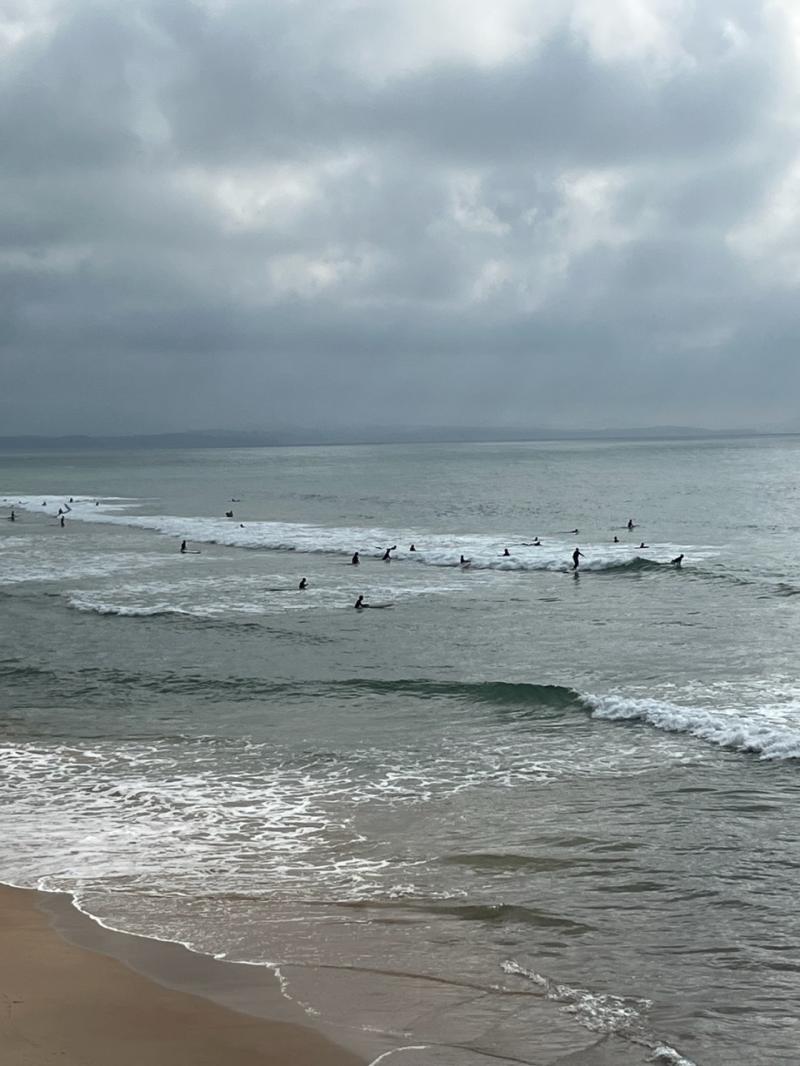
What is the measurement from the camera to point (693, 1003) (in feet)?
29.0

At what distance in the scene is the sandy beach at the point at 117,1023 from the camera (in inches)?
302

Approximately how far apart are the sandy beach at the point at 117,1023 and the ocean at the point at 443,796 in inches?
20.3

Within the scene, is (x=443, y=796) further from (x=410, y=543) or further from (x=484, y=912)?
(x=410, y=543)

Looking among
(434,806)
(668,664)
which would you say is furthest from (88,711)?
(668,664)

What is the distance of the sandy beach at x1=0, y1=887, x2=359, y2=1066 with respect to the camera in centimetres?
767

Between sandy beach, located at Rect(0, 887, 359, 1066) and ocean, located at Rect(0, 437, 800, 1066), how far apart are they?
0.52m

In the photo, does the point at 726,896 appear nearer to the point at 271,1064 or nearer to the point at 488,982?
the point at 488,982

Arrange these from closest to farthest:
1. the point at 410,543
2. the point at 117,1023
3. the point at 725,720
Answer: the point at 117,1023 < the point at 725,720 < the point at 410,543

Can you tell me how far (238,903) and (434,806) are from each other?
408 cm

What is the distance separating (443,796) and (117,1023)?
734 centimetres

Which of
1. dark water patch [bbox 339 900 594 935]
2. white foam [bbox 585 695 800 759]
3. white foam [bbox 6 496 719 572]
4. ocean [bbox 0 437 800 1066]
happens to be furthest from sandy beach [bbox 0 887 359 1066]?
white foam [bbox 6 496 719 572]

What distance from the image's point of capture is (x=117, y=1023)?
8.24 m

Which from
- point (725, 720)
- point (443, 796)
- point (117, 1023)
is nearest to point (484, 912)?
point (117, 1023)

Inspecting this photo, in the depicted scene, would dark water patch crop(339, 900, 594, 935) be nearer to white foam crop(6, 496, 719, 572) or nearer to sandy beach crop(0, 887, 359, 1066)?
sandy beach crop(0, 887, 359, 1066)
